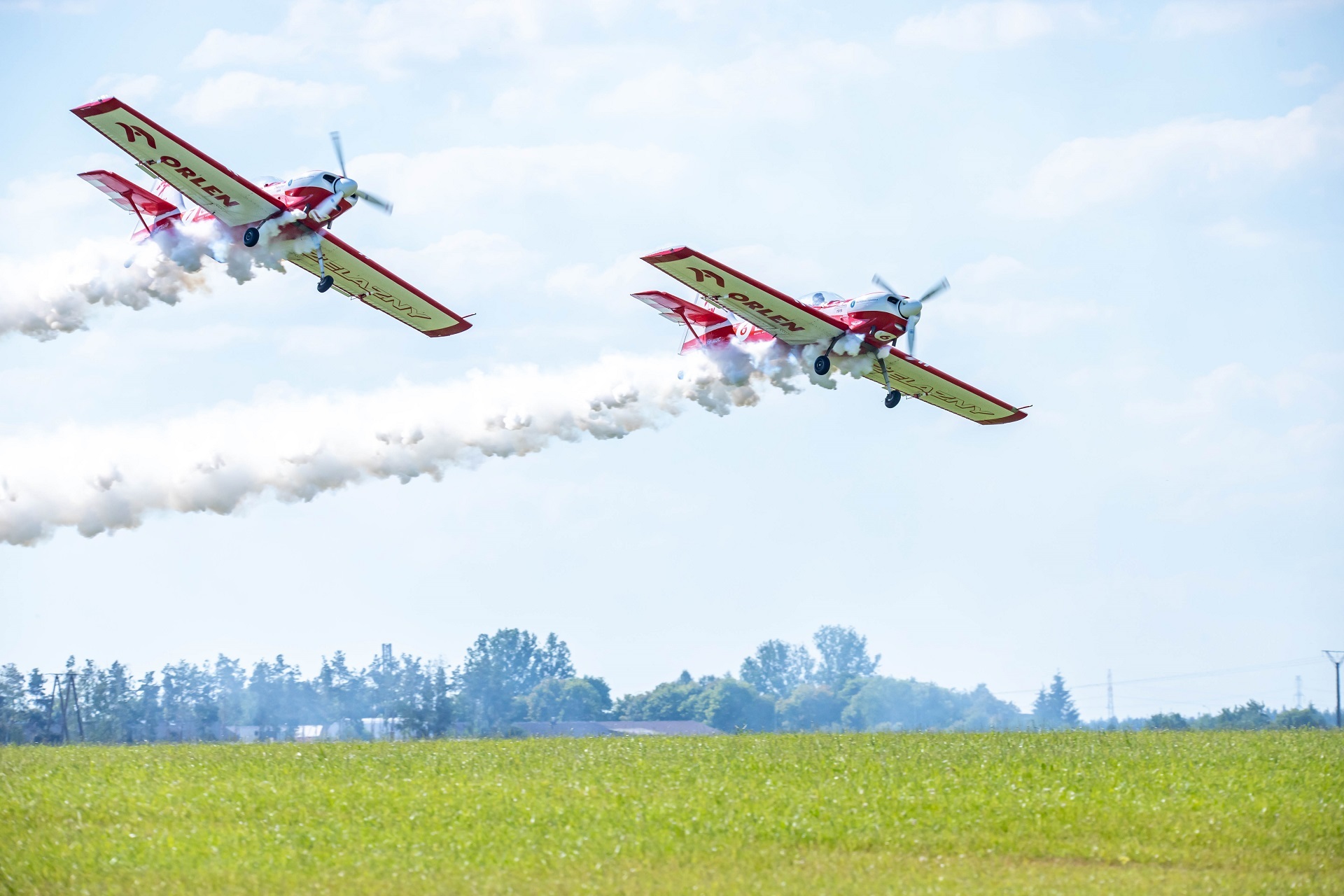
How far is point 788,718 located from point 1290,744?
12724 cm

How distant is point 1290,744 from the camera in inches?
1095

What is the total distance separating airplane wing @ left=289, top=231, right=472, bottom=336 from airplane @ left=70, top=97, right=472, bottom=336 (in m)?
0.04

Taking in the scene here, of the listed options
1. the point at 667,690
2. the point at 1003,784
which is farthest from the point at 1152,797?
the point at 667,690

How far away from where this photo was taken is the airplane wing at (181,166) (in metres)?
33.9

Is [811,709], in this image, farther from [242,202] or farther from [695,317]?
[242,202]

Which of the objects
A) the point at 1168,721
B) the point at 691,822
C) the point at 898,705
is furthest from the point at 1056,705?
the point at 691,822

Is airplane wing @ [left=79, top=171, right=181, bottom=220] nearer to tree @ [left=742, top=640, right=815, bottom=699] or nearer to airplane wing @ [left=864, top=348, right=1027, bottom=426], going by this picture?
airplane wing @ [left=864, top=348, right=1027, bottom=426]

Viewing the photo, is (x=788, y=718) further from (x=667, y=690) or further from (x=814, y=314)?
(x=814, y=314)

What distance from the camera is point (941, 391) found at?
42406 mm

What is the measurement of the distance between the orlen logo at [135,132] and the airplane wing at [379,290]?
16.2ft

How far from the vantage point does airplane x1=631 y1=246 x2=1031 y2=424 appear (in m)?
36.2

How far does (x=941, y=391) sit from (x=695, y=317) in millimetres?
7871

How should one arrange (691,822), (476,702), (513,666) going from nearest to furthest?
1. (691,822)
2. (476,702)
3. (513,666)

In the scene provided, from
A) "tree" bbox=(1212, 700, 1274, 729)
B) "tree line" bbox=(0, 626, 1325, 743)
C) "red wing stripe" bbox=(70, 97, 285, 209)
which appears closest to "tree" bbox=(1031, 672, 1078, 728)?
"tree line" bbox=(0, 626, 1325, 743)
